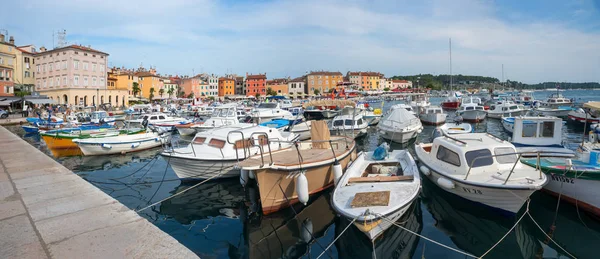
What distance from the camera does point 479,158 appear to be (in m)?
10.6

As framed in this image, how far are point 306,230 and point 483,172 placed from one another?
18.4 ft

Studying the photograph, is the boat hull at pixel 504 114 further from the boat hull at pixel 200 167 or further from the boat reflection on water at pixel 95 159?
the boat reflection on water at pixel 95 159

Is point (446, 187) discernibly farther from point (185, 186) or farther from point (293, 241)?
point (185, 186)

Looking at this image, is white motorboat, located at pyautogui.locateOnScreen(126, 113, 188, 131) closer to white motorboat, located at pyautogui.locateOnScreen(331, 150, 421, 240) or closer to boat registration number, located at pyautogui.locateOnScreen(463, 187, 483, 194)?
white motorboat, located at pyautogui.locateOnScreen(331, 150, 421, 240)

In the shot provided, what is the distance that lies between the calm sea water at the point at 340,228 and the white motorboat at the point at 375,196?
67 centimetres

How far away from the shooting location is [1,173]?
11812 millimetres

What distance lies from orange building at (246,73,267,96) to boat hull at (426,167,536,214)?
111562 millimetres

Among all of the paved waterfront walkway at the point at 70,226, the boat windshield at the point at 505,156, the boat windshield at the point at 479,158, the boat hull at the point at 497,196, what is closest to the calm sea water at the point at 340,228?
the boat hull at the point at 497,196

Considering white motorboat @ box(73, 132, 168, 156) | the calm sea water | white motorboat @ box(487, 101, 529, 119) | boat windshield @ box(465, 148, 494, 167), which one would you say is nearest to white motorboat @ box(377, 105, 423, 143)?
the calm sea water

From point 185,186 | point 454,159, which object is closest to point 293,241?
point 454,159

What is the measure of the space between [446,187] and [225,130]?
904cm

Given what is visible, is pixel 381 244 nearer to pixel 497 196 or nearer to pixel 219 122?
pixel 497 196

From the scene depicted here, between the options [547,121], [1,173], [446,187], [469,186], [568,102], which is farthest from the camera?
[568,102]

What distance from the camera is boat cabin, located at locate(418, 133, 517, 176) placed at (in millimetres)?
10562
